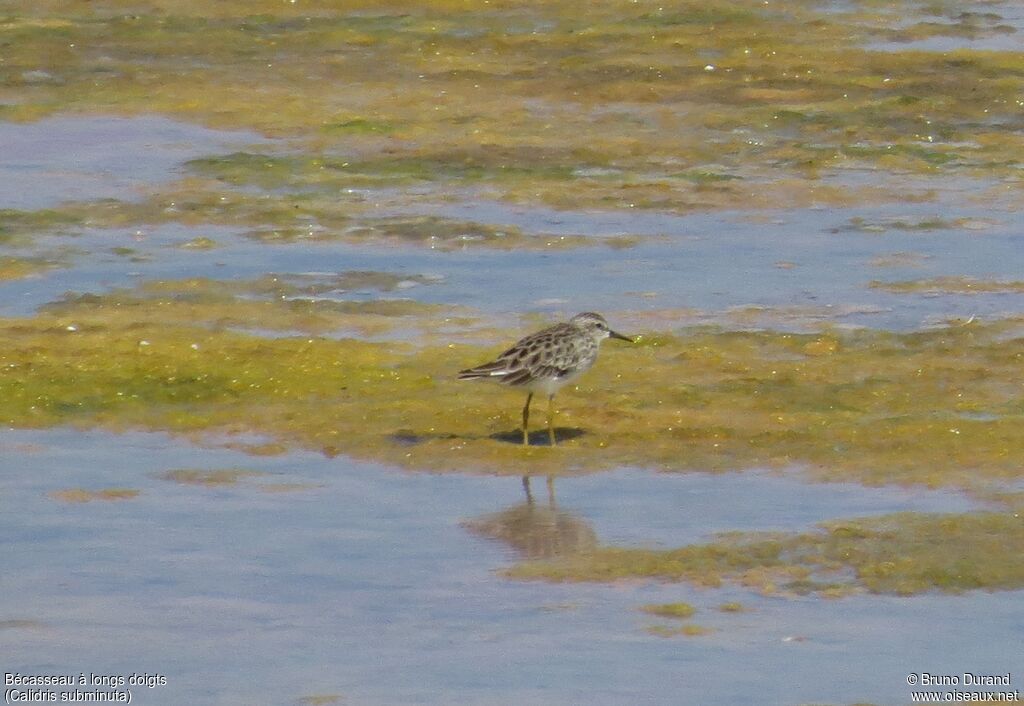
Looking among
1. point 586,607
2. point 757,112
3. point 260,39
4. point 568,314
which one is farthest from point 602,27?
point 586,607

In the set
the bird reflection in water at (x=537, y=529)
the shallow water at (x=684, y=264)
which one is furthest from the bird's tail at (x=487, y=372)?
the shallow water at (x=684, y=264)

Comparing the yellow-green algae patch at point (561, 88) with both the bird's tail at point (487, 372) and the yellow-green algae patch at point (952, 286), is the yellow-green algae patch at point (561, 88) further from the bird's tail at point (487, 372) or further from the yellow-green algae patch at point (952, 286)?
the bird's tail at point (487, 372)

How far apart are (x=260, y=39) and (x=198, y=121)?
24.9ft

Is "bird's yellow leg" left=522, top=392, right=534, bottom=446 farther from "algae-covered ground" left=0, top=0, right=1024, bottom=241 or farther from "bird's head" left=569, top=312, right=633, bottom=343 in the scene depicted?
"algae-covered ground" left=0, top=0, right=1024, bottom=241

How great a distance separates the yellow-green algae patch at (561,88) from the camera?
27234mm

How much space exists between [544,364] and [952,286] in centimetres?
650

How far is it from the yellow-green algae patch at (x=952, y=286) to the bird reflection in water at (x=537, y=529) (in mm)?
7433

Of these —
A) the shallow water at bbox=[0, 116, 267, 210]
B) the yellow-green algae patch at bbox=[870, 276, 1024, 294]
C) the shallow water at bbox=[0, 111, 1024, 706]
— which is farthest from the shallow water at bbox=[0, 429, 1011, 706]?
the shallow water at bbox=[0, 116, 267, 210]

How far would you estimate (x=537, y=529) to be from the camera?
13.5 metres

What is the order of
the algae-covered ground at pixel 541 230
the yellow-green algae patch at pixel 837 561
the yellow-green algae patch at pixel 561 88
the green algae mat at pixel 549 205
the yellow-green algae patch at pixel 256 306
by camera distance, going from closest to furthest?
the yellow-green algae patch at pixel 837 561
the algae-covered ground at pixel 541 230
the green algae mat at pixel 549 205
the yellow-green algae patch at pixel 256 306
the yellow-green algae patch at pixel 561 88

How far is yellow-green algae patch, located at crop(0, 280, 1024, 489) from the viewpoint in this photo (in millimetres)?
15336

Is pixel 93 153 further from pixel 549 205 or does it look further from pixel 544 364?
pixel 544 364

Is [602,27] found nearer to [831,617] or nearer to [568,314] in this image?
[568,314]

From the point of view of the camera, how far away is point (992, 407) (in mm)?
16469
